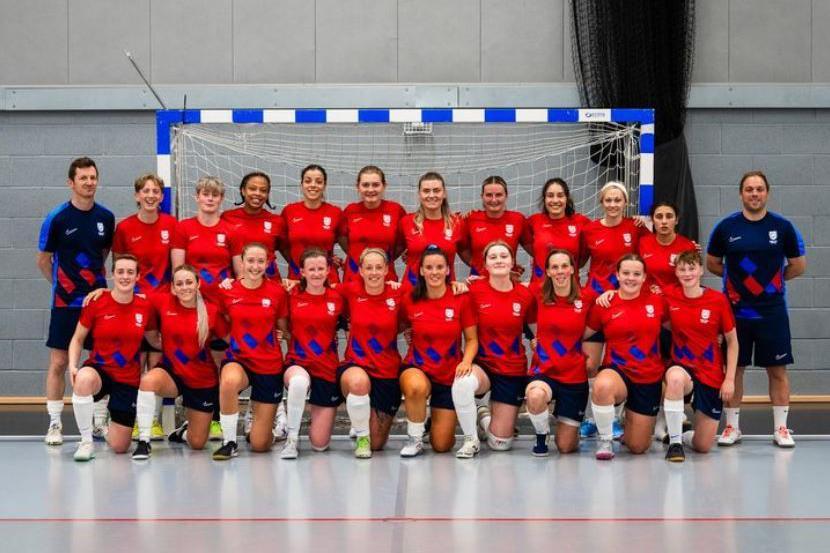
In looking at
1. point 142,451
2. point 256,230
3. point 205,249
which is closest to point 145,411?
point 142,451

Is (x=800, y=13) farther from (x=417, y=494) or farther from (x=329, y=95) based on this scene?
(x=417, y=494)

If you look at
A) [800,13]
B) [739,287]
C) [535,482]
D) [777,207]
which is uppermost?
[800,13]

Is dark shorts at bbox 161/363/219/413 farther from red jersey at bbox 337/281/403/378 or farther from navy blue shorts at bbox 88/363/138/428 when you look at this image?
red jersey at bbox 337/281/403/378

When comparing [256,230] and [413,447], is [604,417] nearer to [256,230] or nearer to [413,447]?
[413,447]

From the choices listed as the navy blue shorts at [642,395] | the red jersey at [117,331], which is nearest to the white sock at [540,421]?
the navy blue shorts at [642,395]

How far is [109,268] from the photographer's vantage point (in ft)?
28.3

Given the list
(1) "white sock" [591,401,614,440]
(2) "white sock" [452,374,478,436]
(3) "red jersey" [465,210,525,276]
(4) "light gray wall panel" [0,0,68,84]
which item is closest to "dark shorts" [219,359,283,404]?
(2) "white sock" [452,374,478,436]

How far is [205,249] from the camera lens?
6.55m

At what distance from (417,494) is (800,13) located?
5946 mm

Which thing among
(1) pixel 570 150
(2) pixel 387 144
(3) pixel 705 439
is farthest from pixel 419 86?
(3) pixel 705 439

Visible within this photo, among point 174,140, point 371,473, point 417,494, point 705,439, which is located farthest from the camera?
point 174,140

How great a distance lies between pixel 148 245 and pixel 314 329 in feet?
4.22

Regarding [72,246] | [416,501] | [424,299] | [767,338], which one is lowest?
[416,501]

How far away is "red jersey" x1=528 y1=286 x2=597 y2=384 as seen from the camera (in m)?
6.08
